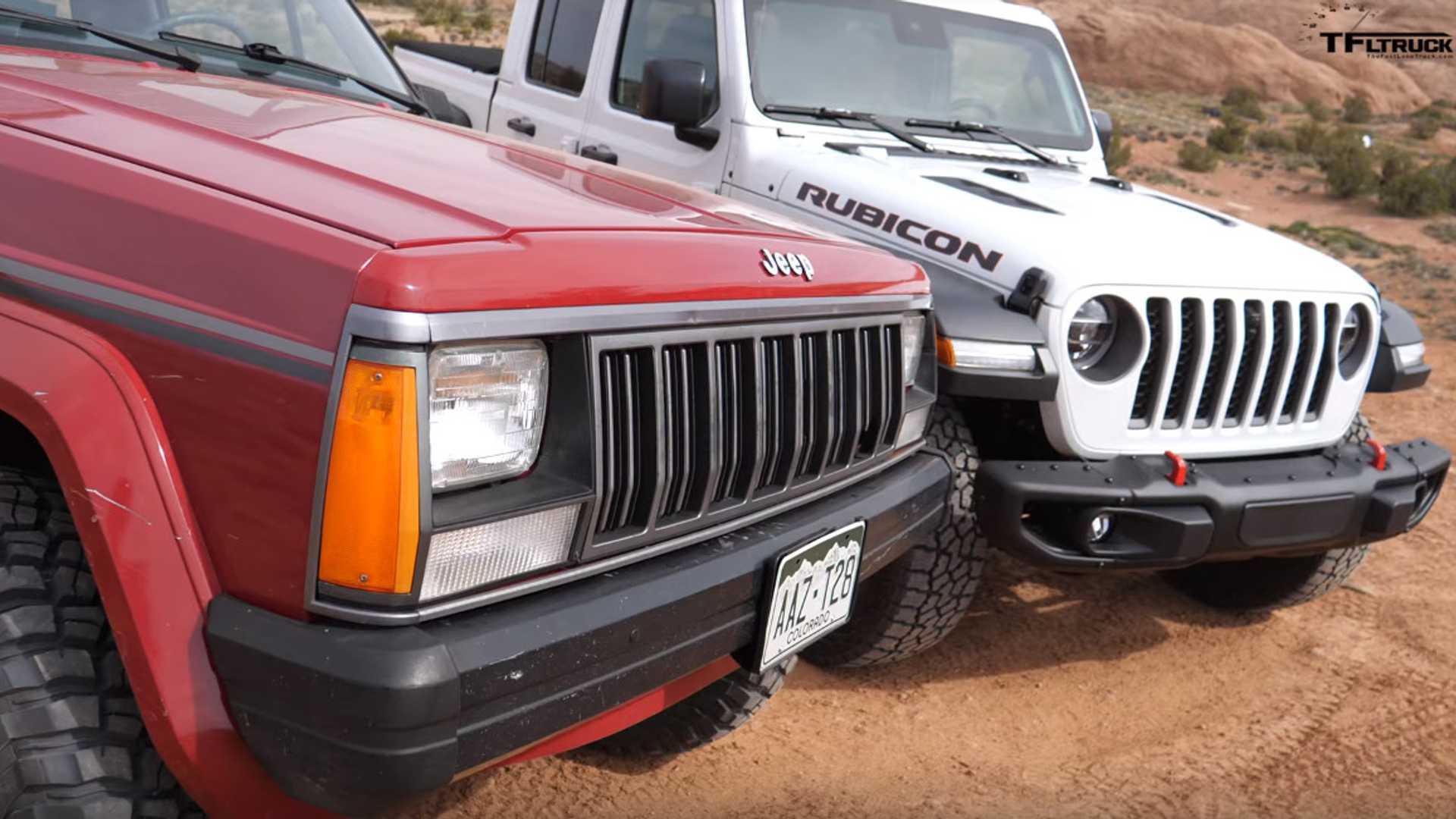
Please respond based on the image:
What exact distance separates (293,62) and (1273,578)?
11.1 feet

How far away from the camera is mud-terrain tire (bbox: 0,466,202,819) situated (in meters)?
1.69

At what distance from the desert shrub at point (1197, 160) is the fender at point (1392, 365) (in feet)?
58.3

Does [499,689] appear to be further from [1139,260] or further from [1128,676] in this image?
[1128,676]

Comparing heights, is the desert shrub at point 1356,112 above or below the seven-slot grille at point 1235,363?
below

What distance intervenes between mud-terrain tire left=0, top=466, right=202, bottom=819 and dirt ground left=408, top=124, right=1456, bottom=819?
0.98 metres

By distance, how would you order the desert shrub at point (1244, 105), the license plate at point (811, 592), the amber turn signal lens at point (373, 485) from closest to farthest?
the amber turn signal lens at point (373, 485), the license plate at point (811, 592), the desert shrub at point (1244, 105)

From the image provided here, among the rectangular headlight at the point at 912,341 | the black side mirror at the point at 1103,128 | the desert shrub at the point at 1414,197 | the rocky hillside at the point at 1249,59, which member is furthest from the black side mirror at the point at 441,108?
the rocky hillside at the point at 1249,59

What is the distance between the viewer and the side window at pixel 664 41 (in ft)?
13.9

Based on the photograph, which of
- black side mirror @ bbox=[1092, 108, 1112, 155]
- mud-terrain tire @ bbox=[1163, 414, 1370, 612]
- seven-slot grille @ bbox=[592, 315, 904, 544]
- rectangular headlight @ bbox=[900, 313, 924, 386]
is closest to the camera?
seven-slot grille @ bbox=[592, 315, 904, 544]

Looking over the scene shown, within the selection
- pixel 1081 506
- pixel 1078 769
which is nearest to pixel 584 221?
pixel 1081 506

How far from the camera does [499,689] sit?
170 cm

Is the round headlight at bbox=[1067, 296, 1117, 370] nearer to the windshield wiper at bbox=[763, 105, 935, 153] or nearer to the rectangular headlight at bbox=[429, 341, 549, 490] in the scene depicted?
the windshield wiper at bbox=[763, 105, 935, 153]

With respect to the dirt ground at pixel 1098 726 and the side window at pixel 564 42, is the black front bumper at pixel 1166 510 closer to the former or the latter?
the dirt ground at pixel 1098 726

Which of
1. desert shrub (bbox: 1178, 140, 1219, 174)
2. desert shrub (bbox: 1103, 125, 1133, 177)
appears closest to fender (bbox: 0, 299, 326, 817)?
desert shrub (bbox: 1103, 125, 1133, 177)
